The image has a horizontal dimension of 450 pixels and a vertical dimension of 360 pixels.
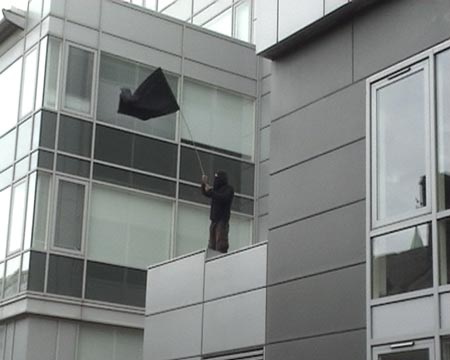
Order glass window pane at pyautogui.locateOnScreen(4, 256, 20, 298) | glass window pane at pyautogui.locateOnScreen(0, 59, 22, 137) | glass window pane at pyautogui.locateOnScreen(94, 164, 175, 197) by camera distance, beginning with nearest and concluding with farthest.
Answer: glass window pane at pyautogui.locateOnScreen(4, 256, 20, 298) < glass window pane at pyautogui.locateOnScreen(94, 164, 175, 197) < glass window pane at pyautogui.locateOnScreen(0, 59, 22, 137)

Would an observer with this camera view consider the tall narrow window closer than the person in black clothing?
Yes

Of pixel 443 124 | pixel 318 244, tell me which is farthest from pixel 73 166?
pixel 443 124

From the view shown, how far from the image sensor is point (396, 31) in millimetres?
13297

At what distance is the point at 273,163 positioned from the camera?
50.3ft

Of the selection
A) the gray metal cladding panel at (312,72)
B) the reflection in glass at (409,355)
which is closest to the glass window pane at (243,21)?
the gray metal cladding panel at (312,72)

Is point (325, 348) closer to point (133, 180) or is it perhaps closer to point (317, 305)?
point (317, 305)

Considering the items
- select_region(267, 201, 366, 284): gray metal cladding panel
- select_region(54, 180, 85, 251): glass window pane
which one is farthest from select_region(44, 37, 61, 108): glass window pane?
select_region(267, 201, 366, 284): gray metal cladding panel

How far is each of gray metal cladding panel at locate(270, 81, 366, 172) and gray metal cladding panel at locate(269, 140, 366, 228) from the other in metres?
0.14

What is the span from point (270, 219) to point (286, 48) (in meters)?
2.65

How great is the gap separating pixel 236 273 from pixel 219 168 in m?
11.5

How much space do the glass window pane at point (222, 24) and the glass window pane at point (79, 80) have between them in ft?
22.2

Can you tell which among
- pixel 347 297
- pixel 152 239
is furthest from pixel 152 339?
pixel 152 239

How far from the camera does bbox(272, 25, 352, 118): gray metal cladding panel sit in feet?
46.9

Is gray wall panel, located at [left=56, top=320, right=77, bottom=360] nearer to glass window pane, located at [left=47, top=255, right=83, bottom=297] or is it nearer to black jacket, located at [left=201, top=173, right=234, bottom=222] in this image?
glass window pane, located at [left=47, top=255, right=83, bottom=297]
